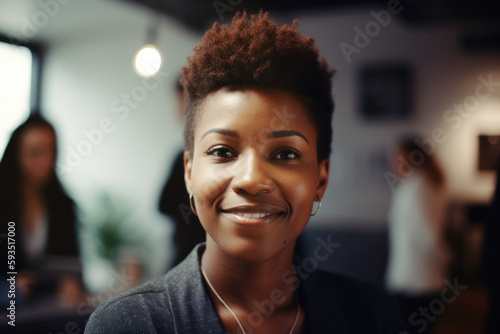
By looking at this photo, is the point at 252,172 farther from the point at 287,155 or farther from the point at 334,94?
the point at 334,94

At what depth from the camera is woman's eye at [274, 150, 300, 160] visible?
2.36ft

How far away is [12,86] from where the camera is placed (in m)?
0.94

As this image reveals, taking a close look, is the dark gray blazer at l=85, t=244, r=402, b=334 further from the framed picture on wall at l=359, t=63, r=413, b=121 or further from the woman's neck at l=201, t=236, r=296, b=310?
the framed picture on wall at l=359, t=63, r=413, b=121

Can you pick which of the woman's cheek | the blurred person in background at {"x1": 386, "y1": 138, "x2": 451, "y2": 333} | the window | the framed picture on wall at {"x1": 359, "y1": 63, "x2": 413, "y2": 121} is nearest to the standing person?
the woman's cheek

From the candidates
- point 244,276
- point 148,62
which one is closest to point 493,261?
point 244,276

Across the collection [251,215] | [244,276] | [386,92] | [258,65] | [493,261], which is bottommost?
[493,261]

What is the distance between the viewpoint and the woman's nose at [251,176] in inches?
26.7

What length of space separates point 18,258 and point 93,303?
285mm

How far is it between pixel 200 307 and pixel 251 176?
0.26 metres

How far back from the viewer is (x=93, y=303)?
1141mm

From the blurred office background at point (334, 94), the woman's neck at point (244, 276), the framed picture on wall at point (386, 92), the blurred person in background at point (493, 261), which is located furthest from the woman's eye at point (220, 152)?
the framed picture on wall at point (386, 92)

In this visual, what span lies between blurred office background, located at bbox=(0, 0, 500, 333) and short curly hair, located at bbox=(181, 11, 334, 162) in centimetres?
16

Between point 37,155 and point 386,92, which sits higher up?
point 386,92

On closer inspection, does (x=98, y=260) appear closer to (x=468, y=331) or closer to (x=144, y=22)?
(x=144, y=22)
